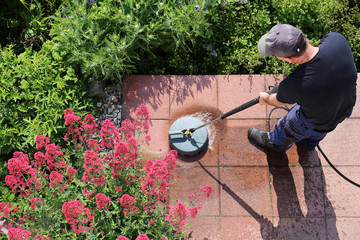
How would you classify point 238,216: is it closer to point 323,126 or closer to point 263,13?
point 323,126

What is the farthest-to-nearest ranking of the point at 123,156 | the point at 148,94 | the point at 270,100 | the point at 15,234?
the point at 148,94 < the point at 270,100 < the point at 123,156 < the point at 15,234

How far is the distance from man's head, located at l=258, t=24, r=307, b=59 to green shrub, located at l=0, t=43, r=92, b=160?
2155 mm

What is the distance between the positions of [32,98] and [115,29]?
1.22 m

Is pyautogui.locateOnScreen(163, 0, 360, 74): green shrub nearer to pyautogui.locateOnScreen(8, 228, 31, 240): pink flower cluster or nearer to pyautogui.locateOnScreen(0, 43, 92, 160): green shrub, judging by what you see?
pyautogui.locateOnScreen(0, 43, 92, 160): green shrub

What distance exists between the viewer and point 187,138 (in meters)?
3.86

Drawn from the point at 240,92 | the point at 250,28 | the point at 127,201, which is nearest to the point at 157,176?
the point at 127,201

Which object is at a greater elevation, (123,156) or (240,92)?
(240,92)

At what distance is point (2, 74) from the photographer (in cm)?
374

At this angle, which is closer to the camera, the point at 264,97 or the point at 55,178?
the point at 55,178

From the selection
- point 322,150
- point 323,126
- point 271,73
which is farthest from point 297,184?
point 271,73

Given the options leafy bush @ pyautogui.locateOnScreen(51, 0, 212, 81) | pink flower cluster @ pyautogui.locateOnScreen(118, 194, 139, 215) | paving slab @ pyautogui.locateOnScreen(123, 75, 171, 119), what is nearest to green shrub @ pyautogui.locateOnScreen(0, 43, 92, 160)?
leafy bush @ pyautogui.locateOnScreen(51, 0, 212, 81)

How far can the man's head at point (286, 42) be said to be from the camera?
8.39 ft

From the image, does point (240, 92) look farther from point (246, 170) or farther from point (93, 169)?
point (93, 169)

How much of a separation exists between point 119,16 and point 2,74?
4.85 feet
